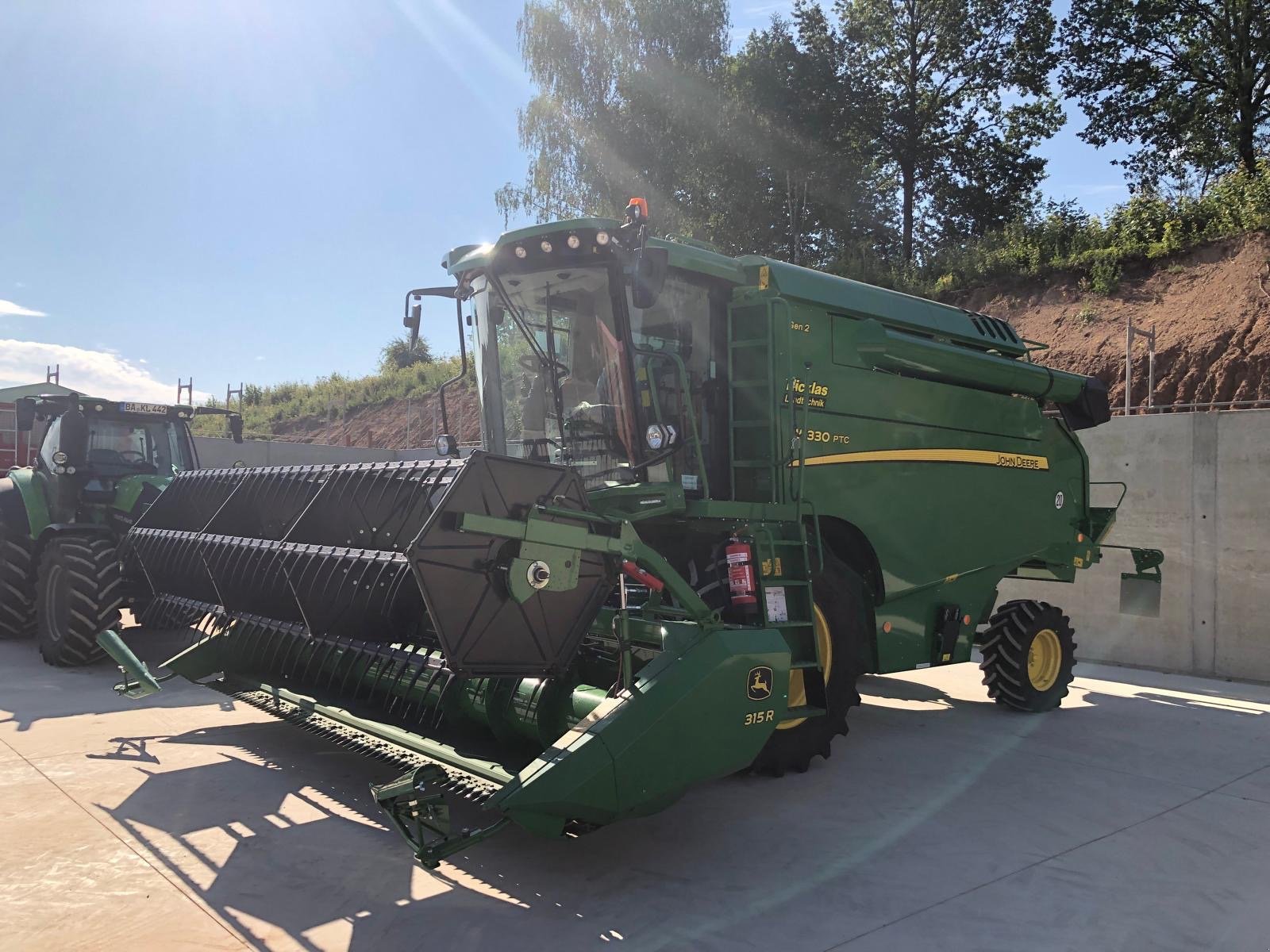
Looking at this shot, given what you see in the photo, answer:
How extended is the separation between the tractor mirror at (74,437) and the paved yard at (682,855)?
11.2ft

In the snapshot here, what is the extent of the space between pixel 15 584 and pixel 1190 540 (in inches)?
452

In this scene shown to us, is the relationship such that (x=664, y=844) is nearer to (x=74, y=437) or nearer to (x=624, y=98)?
(x=74, y=437)

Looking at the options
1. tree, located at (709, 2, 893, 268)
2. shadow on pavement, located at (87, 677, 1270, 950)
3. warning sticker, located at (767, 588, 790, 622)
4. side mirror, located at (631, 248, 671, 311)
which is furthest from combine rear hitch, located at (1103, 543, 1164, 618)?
tree, located at (709, 2, 893, 268)

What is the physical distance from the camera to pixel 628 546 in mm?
3977

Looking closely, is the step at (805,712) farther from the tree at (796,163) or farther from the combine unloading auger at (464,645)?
the tree at (796,163)

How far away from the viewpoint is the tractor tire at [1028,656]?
714 cm

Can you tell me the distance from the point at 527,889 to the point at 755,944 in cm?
95

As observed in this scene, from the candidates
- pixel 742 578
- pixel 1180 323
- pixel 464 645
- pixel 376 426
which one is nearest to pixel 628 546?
pixel 464 645

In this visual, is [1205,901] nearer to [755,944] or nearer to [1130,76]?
[755,944]

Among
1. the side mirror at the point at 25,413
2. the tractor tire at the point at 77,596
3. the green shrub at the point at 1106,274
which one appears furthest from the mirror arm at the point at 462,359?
the green shrub at the point at 1106,274

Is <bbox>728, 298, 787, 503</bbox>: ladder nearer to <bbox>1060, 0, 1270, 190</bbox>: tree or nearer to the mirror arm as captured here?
the mirror arm

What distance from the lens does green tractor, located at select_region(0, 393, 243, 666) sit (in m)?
7.80

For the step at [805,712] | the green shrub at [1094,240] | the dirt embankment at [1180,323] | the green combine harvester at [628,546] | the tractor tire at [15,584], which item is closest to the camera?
the green combine harvester at [628,546]

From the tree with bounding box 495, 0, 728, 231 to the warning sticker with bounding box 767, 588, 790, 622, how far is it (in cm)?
2153
